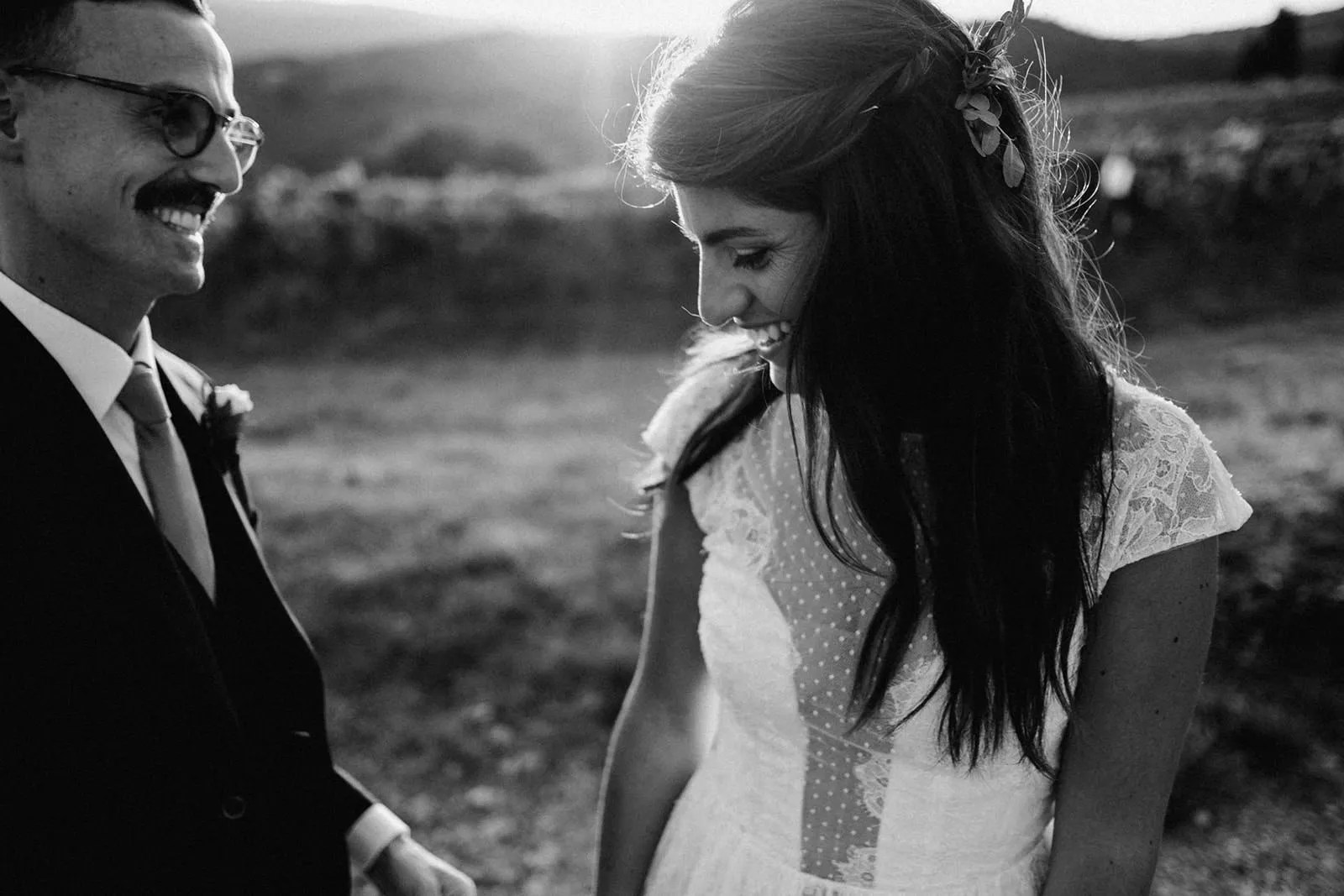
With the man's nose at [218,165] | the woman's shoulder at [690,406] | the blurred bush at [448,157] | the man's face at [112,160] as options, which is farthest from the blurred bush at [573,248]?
the man's face at [112,160]

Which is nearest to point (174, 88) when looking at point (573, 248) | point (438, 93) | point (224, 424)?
point (224, 424)

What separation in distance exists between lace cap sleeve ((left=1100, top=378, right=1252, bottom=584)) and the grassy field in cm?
235

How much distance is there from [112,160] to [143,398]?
1.43ft

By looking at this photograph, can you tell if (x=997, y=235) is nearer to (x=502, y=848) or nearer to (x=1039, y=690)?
(x=1039, y=690)

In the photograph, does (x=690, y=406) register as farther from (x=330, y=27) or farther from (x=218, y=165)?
(x=330, y=27)

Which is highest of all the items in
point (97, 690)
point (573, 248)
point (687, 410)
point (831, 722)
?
point (687, 410)

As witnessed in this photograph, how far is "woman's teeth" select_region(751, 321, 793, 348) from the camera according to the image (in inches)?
69.7

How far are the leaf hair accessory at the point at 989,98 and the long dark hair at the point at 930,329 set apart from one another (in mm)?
23

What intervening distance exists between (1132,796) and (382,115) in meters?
24.1

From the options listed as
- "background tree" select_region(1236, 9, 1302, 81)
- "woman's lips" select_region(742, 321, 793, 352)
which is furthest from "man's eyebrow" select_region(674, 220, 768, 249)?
"background tree" select_region(1236, 9, 1302, 81)

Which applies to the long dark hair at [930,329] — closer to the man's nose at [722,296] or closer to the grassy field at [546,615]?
the man's nose at [722,296]

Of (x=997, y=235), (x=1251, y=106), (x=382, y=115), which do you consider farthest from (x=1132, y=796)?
(x=382, y=115)

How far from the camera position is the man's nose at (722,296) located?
174cm

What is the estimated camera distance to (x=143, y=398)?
1.85 metres
